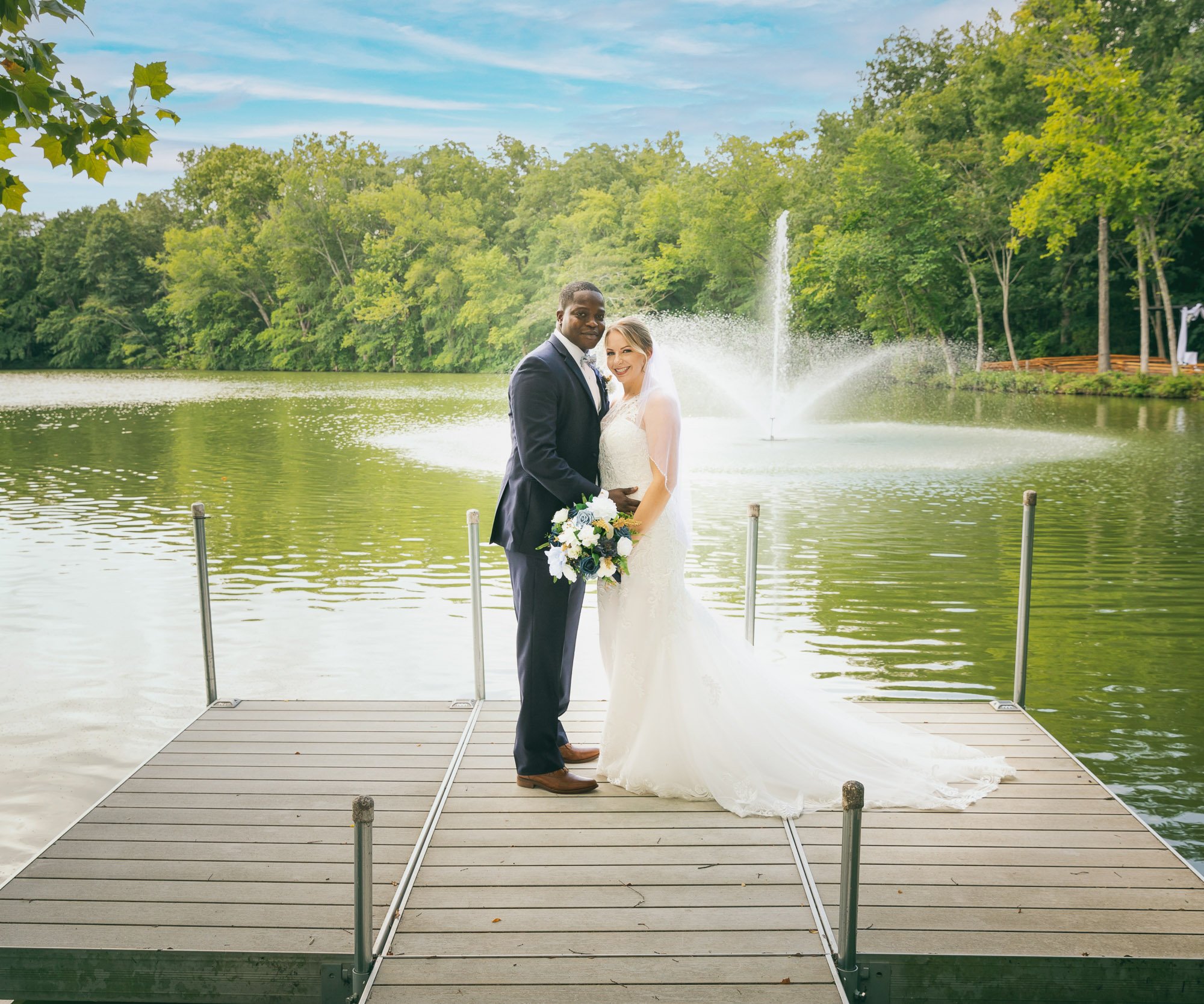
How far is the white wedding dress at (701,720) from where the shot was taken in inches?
159

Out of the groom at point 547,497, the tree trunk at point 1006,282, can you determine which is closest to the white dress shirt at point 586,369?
the groom at point 547,497

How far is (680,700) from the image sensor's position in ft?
13.5

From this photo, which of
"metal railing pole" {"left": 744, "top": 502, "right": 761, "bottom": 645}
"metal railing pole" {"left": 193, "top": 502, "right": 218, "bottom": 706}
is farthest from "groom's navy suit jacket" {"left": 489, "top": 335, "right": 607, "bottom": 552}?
"metal railing pole" {"left": 193, "top": 502, "right": 218, "bottom": 706}

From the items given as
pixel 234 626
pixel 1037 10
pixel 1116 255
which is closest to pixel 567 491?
pixel 234 626

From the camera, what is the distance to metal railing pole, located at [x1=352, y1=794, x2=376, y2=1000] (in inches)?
104

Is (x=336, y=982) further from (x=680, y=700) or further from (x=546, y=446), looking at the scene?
(x=546, y=446)

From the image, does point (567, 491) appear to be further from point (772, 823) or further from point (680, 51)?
point (680, 51)

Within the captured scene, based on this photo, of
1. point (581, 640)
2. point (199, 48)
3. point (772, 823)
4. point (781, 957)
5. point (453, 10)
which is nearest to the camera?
point (781, 957)

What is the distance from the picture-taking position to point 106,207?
2707 inches

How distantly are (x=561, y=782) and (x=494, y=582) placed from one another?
611cm

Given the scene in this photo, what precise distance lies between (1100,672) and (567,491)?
4854 millimetres

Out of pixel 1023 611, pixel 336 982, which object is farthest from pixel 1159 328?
pixel 336 982

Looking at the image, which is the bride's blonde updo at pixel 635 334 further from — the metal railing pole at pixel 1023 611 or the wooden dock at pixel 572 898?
the metal railing pole at pixel 1023 611

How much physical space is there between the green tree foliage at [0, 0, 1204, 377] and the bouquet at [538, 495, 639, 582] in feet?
106
